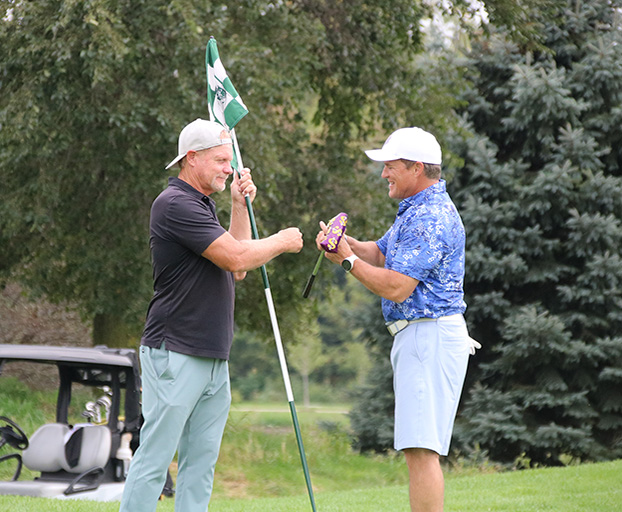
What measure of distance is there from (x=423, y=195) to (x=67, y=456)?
3.73 meters

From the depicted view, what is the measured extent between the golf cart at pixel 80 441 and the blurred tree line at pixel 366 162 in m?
3.07

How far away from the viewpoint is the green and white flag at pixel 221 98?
482 centimetres

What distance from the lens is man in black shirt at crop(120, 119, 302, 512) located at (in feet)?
12.0

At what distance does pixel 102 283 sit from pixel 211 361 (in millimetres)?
6797

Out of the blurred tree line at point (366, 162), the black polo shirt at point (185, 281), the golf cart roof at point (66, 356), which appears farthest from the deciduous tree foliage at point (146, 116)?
the black polo shirt at point (185, 281)

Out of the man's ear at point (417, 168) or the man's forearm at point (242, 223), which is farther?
the man's forearm at point (242, 223)

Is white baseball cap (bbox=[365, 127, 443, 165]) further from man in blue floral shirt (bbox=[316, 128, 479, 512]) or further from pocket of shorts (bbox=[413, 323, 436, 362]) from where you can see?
pocket of shorts (bbox=[413, 323, 436, 362])

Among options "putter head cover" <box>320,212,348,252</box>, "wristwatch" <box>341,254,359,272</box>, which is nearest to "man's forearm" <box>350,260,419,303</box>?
"wristwatch" <box>341,254,359,272</box>

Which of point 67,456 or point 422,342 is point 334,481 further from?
point 422,342

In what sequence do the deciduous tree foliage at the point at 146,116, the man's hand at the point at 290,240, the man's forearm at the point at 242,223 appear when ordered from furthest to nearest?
the deciduous tree foliage at the point at 146,116
the man's forearm at the point at 242,223
the man's hand at the point at 290,240

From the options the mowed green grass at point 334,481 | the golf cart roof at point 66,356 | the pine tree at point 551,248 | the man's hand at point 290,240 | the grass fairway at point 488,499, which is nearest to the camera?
the man's hand at point 290,240

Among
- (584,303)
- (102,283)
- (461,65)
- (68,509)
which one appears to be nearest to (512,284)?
(584,303)

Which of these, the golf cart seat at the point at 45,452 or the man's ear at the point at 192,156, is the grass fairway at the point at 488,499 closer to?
the golf cart seat at the point at 45,452

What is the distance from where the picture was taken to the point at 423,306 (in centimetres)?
377
